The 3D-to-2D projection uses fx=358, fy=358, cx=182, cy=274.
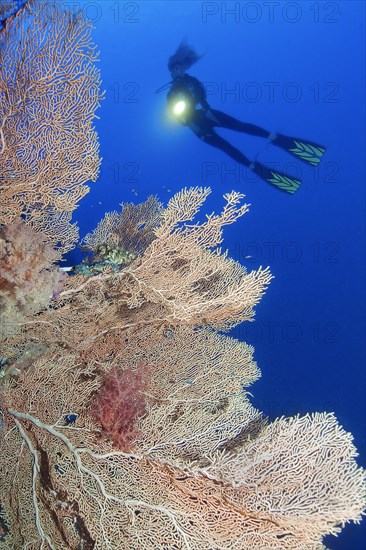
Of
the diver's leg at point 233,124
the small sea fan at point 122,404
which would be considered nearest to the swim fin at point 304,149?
the diver's leg at point 233,124

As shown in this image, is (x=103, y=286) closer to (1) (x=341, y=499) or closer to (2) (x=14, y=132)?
(2) (x=14, y=132)

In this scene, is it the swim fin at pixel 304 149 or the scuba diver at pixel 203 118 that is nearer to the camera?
the swim fin at pixel 304 149

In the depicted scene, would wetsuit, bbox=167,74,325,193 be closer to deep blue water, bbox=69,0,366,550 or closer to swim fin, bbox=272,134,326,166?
swim fin, bbox=272,134,326,166

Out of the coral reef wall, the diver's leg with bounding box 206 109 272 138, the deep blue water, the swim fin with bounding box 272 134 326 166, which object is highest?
the deep blue water

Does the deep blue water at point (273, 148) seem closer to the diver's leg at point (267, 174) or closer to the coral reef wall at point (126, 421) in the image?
the diver's leg at point (267, 174)

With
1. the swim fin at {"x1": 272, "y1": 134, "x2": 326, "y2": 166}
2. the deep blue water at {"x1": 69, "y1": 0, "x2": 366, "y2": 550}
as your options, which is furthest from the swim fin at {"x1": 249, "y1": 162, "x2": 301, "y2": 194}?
the deep blue water at {"x1": 69, "y1": 0, "x2": 366, "y2": 550}

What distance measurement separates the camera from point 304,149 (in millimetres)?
10203

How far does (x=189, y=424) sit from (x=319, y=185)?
45.8 metres

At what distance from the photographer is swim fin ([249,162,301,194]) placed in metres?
9.95

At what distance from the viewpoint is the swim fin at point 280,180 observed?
392 inches

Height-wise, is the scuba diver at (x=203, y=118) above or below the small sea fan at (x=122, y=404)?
above

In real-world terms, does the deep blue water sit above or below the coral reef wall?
above

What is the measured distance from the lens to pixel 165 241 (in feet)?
11.6

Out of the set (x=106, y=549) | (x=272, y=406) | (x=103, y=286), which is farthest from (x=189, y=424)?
(x=272, y=406)
